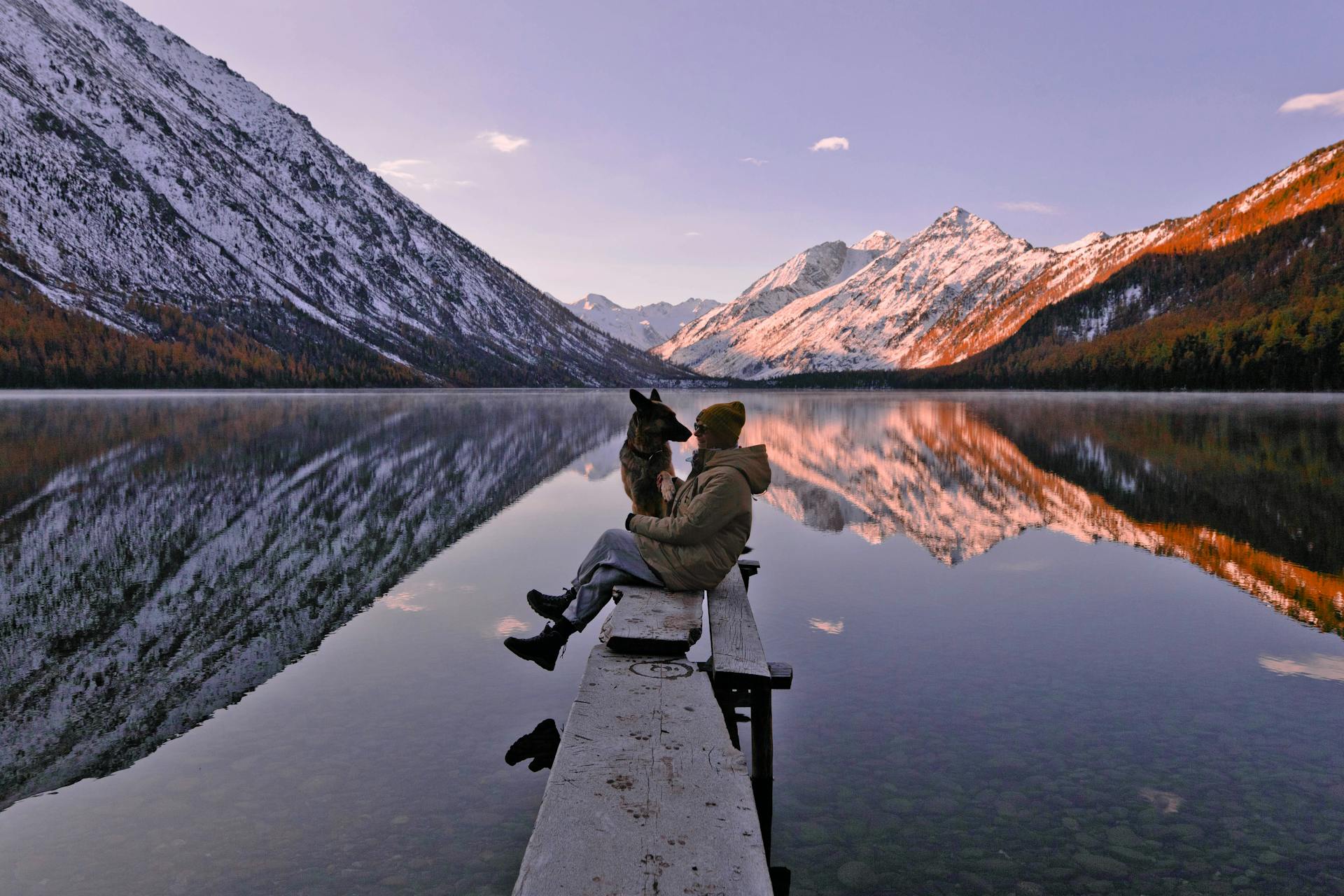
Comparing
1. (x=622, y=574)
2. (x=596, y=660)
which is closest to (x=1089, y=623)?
(x=622, y=574)

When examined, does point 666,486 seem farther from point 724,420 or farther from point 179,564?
point 179,564

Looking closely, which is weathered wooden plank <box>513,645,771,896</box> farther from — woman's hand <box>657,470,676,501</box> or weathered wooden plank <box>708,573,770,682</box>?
woman's hand <box>657,470,676,501</box>

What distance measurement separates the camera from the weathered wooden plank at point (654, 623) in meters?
7.62

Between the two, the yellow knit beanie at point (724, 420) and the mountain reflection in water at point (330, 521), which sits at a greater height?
the yellow knit beanie at point (724, 420)

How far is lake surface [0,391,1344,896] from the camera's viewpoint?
6.08 m

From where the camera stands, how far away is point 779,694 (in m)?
9.38

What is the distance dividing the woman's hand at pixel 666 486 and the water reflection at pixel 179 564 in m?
4.14

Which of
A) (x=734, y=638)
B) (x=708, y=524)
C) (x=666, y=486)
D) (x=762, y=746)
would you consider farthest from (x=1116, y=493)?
(x=762, y=746)

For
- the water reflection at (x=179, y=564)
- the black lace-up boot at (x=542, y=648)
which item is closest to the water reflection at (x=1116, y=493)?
the black lace-up boot at (x=542, y=648)

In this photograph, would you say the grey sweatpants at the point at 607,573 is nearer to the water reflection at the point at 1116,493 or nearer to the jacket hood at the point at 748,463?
the jacket hood at the point at 748,463

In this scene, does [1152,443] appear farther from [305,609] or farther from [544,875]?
[544,875]

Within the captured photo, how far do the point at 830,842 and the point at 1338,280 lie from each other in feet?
794

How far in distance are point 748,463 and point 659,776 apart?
4.64m

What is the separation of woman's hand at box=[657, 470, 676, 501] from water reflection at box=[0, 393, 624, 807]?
414cm
